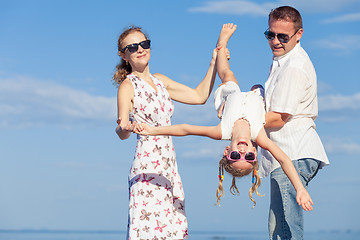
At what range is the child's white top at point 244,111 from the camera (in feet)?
21.0

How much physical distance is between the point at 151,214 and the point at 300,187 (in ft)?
6.34

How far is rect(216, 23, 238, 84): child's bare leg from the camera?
7.48 m

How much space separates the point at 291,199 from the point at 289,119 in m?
0.84

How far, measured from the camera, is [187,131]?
20.9ft

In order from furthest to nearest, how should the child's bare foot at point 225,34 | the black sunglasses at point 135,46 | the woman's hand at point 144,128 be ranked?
the child's bare foot at point 225,34
the black sunglasses at point 135,46
the woman's hand at point 144,128

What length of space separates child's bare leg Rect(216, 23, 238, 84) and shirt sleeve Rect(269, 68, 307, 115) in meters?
1.10

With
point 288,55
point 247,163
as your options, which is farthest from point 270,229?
point 288,55

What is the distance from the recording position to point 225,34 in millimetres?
8109

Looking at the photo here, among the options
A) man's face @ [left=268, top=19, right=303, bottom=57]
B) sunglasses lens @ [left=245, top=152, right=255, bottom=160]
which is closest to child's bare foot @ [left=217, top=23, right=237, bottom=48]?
man's face @ [left=268, top=19, right=303, bottom=57]

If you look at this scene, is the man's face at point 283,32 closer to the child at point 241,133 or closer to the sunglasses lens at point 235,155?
the child at point 241,133

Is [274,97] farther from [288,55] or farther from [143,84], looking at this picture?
[143,84]

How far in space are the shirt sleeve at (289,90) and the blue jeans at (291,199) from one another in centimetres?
58

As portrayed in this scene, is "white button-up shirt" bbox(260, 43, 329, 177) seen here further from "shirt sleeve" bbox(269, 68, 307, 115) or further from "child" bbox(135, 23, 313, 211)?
"child" bbox(135, 23, 313, 211)

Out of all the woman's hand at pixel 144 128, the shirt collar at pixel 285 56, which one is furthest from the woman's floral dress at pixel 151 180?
the shirt collar at pixel 285 56
